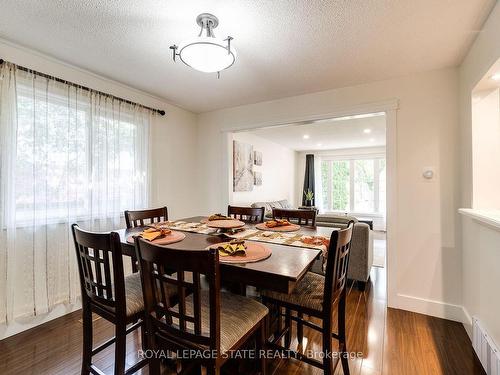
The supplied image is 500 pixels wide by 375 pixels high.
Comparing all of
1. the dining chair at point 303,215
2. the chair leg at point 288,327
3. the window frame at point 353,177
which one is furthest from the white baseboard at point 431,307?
the window frame at point 353,177

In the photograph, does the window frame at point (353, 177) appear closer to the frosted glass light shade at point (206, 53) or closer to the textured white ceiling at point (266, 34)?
the textured white ceiling at point (266, 34)

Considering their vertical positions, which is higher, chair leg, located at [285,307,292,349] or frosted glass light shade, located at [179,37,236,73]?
frosted glass light shade, located at [179,37,236,73]

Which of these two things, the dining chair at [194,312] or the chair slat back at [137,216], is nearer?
the dining chair at [194,312]

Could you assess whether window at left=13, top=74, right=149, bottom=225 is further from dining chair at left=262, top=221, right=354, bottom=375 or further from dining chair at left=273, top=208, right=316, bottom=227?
dining chair at left=262, top=221, right=354, bottom=375

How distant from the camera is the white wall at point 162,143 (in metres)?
1.99

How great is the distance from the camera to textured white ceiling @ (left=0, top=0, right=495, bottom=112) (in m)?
1.50

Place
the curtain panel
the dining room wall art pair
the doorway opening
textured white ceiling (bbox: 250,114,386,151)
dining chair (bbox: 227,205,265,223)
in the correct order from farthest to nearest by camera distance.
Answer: the curtain panel, the doorway opening, textured white ceiling (bbox: 250,114,386,151), the dining room wall art pair, dining chair (bbox: 227,205,265,223)

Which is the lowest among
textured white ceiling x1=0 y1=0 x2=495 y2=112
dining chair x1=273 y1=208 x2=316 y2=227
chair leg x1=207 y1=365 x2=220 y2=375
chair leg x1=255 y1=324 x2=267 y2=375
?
chair leg x1=255 y1=324 x2=267 y2=375

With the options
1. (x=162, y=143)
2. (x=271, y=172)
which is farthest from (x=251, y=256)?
(x=271, y=172)

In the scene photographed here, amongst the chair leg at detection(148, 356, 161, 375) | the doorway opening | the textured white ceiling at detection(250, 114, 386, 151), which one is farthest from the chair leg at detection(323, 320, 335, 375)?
the textured white ceiling at detection(250, 114, 386, 151)

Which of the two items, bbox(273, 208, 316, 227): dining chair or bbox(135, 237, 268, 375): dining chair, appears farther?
bbox(273, 208, 316, 227): dining chair

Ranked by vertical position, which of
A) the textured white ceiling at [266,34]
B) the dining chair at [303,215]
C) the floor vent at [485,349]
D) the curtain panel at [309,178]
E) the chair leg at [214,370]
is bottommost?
the floor vent at [485,349]

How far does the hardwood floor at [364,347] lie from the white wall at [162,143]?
31 cm

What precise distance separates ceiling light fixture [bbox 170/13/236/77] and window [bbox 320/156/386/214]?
623cm
